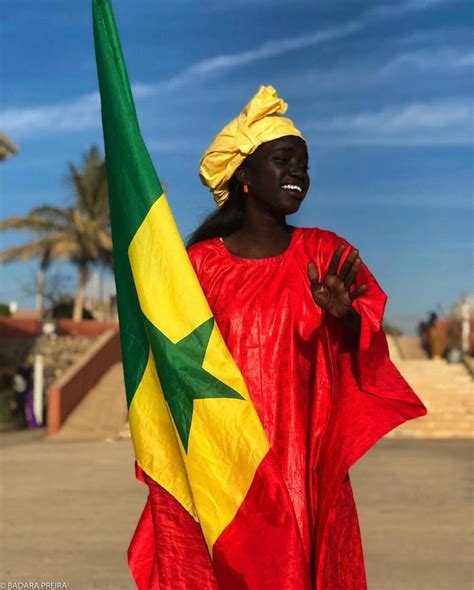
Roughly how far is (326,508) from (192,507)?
0.40m

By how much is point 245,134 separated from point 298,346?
0.69 m

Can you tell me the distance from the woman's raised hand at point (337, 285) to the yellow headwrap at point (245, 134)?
0.52 metres

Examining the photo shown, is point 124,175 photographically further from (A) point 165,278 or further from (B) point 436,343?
(B) point 436,343

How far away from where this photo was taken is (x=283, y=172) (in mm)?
3229

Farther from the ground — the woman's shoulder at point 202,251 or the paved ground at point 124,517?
the woman's shoulder at point 202,251

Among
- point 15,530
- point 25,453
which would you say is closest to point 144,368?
point 15,530

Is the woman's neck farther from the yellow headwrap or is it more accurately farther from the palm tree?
the palm tree

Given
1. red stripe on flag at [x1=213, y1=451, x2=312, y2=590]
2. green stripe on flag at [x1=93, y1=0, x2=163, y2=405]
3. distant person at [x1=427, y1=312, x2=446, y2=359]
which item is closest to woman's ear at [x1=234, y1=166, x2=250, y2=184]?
green stripe on flag at [x1=93, y1=0, x2=163, y2=405]

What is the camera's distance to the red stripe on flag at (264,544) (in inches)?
113

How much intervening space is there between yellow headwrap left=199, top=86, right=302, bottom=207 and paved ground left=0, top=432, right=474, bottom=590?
10.3ft

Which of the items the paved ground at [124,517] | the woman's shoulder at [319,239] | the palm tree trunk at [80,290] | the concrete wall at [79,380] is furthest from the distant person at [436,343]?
the woman's shoulder at [319,239]

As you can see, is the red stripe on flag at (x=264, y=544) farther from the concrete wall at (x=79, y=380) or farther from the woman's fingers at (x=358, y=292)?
the concrete wall at (x=79, y=380)

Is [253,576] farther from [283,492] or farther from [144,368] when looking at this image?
[144,368]

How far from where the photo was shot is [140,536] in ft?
10.8
